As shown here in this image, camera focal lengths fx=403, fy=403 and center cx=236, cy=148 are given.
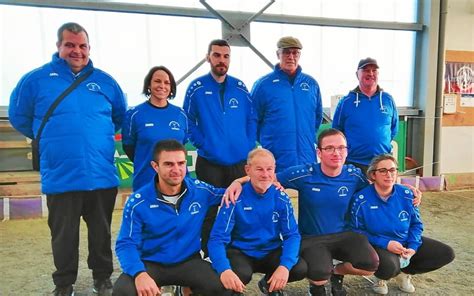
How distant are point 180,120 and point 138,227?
2.40 ft

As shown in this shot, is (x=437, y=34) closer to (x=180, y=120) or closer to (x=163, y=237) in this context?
(x=180, y=120)

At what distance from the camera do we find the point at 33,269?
114 inches

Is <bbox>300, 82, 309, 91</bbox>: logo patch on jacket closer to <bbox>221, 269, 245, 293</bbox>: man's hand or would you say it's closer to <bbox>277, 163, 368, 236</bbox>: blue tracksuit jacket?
<bbox>277, 163, 368, 236</bbox>: blue tracksuit jacket

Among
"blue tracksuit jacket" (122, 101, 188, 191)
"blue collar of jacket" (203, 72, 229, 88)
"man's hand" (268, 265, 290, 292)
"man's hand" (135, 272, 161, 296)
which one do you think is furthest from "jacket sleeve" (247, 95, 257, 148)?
"man's hand" (135, 272, 161, 296)

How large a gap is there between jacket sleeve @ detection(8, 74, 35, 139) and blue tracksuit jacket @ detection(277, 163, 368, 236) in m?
1.52

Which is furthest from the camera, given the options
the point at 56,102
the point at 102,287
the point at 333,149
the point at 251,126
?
the point at 251,126

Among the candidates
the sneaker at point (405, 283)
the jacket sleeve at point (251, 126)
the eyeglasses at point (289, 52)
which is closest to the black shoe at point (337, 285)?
the sneaker at point (405, 283)

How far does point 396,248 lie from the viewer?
2287 millimetres

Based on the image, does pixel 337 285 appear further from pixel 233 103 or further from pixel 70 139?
pixel 70 139

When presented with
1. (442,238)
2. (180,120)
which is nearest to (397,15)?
(442,238)

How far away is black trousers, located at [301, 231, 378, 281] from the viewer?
85.6 inches

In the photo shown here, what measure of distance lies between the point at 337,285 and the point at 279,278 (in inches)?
23.1

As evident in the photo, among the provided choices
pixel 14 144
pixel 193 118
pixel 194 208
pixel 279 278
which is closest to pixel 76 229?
pixel 194 208

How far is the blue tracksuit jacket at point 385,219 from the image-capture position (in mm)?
2373
